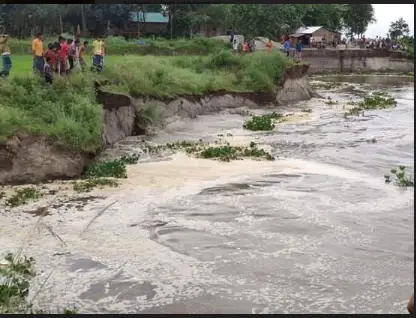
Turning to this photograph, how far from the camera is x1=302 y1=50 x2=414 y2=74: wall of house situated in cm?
6275

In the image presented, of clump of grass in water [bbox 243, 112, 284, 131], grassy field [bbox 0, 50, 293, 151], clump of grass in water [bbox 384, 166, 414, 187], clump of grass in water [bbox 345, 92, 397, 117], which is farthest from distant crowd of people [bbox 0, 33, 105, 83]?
clump of grass in water [bbox 345, 92, 397, 117]

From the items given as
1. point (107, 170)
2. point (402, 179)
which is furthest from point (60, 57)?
point (402, 179)

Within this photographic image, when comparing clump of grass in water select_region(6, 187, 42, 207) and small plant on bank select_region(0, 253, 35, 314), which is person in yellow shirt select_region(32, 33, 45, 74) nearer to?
clump of grass in water select_region(6, 187, 42, 207)

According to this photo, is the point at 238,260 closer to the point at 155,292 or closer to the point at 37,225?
the point at 155,292

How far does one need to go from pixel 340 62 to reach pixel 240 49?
25132 millimetres

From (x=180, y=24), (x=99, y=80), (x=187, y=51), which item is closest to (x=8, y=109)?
(x=99, y=80)

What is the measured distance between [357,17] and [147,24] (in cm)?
3285

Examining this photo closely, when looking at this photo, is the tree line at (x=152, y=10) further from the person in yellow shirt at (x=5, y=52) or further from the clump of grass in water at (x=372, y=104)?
the person in yellow shirt at (x=5, y=52)

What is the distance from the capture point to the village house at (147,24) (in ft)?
205

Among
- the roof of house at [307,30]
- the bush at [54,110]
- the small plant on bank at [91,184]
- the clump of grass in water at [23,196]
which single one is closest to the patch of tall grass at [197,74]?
the bush at [54,110]

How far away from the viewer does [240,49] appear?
140 ft

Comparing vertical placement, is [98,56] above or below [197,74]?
above

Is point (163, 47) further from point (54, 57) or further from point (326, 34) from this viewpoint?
point (326, 34)

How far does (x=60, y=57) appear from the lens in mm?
20531
